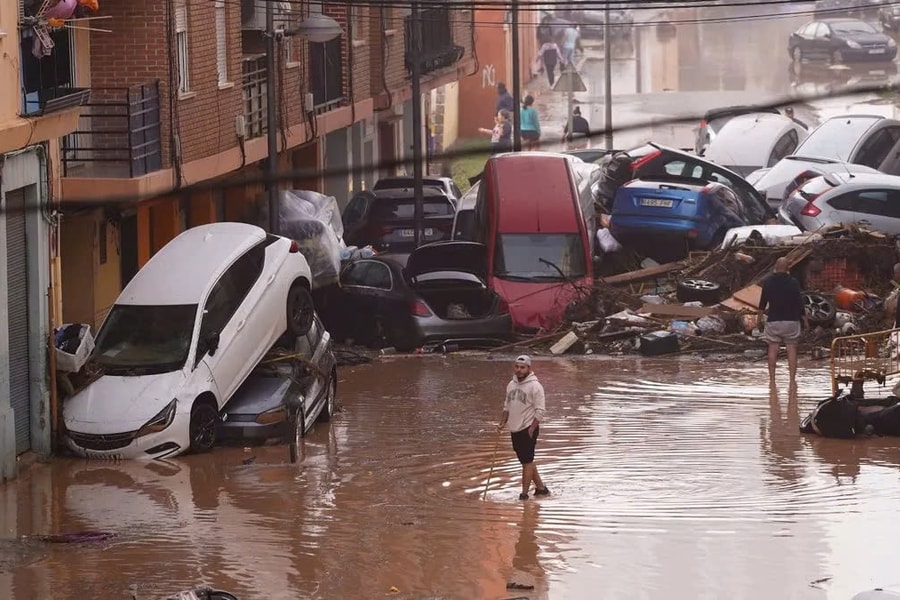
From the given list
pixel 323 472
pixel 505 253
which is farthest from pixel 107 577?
pixel 505 253

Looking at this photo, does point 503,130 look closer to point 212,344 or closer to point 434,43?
point 434,43

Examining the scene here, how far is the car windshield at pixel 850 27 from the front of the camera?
194ft

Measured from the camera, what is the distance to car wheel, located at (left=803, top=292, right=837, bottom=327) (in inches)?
930

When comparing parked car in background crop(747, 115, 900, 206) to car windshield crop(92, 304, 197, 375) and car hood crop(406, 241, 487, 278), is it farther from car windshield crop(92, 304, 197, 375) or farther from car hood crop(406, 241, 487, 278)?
car windshield crop(92, 304, 197, 375)

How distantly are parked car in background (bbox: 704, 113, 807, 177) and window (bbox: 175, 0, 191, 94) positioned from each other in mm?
15074

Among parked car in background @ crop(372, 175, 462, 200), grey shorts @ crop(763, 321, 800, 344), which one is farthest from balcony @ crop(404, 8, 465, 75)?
grey shorts @ crop(763, 321, 800, 344)

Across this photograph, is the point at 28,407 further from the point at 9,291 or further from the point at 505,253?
the point at 505,253

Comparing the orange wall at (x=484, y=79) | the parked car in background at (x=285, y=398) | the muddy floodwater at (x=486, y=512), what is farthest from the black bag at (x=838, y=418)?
the orange wall at (x=484, y=79)

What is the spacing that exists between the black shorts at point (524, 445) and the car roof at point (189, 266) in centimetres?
453

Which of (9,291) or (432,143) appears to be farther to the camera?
(432,143)

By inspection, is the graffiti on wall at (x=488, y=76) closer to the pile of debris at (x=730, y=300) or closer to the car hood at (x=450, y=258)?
the pile of debris at (x=730, y=300)

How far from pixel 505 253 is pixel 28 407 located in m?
9.61

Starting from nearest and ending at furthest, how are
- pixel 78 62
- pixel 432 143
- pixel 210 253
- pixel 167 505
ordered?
pixel 167 505, pixel 210 253, pixel 78 62, pixel 432 143

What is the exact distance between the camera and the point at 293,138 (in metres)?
30.4
